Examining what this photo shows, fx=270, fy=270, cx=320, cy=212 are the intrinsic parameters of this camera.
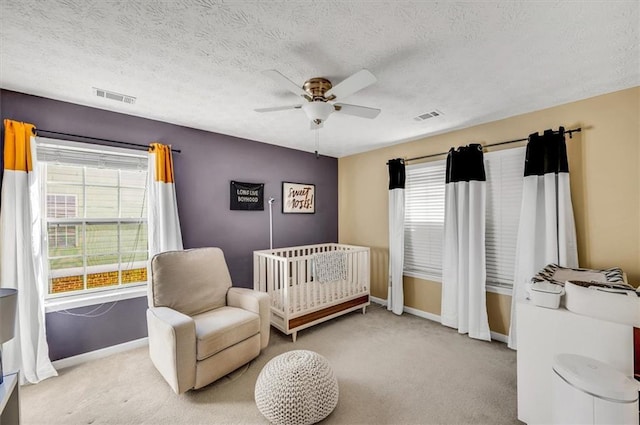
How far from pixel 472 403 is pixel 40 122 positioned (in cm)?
412

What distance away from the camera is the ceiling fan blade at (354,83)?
1.55m

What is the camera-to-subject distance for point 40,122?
2.32 metres

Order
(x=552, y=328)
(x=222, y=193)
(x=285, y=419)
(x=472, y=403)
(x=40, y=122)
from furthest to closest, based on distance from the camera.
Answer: (x=222, y=193) < (x=40, y=122) < (x=472, y=403) < (x=285, y=419) < (x=552, y=328)

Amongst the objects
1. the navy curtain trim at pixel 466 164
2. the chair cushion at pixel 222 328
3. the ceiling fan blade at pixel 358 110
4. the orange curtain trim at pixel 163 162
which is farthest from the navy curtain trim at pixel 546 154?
the orange curtain trim at pixel 163 162

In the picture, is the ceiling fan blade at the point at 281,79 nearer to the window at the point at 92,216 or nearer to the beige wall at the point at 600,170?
the window at the point at 92,216

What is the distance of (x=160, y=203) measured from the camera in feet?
9.16

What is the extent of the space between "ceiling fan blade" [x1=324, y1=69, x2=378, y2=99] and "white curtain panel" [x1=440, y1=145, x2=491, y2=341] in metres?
1.92

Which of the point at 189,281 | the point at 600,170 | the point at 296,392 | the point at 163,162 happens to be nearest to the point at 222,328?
the point at 189,281

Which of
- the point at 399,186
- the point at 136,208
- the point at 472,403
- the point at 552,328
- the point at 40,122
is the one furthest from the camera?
the point at 399,186

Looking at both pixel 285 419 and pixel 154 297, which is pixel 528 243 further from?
pixel 154 297

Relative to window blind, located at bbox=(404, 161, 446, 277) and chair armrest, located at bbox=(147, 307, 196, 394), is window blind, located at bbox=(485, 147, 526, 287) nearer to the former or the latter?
window blind, located at bbox=(404, 161, 446, 277)

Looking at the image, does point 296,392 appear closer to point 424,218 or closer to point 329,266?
point 329,266

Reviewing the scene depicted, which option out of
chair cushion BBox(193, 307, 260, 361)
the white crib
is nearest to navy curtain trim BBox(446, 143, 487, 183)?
the white crib

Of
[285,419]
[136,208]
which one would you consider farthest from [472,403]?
[136,208]
